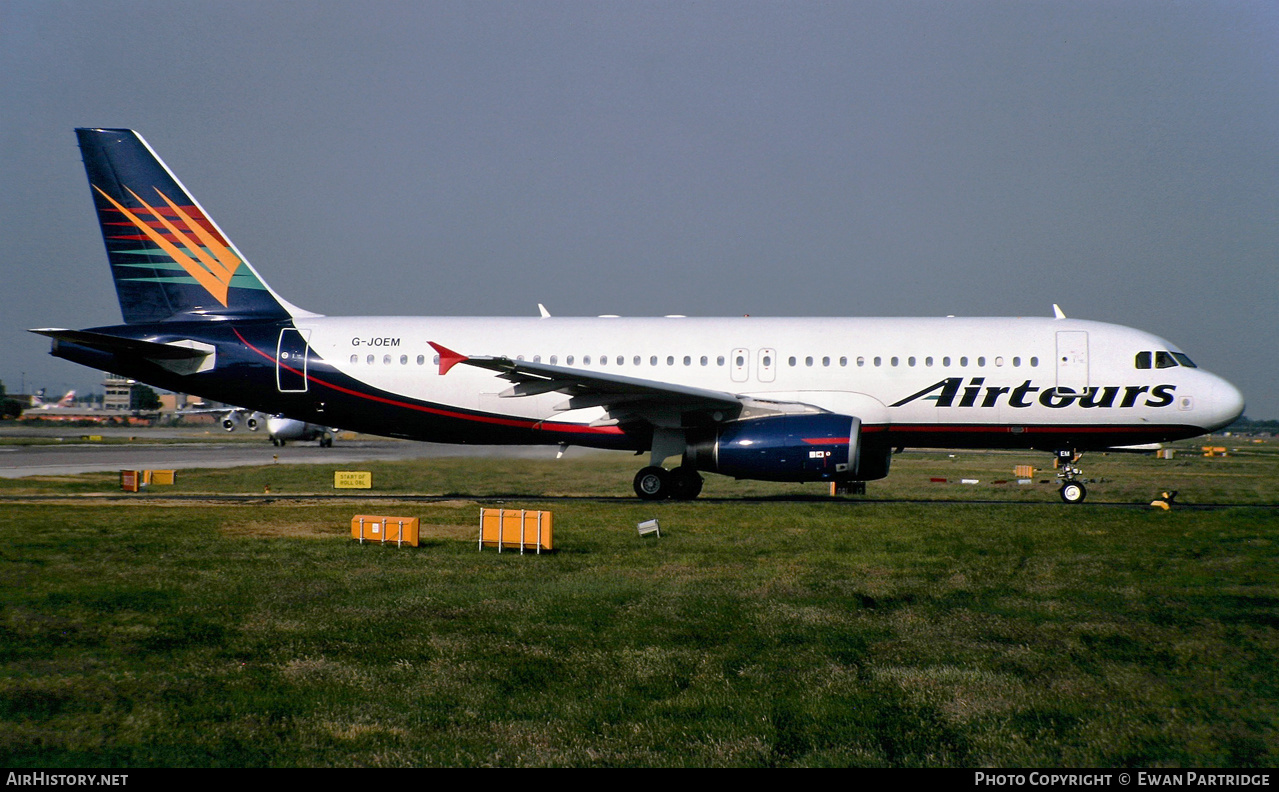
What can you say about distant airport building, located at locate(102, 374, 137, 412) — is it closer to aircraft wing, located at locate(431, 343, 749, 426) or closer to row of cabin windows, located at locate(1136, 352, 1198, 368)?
aircraft wing, located at locate(431, 343, 749, 426)

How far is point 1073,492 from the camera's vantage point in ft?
66.7

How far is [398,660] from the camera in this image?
23.5 ft

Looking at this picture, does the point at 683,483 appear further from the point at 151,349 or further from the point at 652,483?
the point at 151,349

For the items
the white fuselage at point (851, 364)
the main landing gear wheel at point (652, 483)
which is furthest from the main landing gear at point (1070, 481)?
the main landing gear wheel at point (652, 483)

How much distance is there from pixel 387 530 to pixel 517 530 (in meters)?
1.93

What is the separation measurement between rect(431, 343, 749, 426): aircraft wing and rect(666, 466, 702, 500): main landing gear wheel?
3.92ft

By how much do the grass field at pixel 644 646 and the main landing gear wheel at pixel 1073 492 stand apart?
4.54m

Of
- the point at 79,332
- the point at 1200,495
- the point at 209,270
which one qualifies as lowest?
the point at 1200,495

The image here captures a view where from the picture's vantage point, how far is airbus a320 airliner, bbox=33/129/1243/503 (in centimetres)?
1923

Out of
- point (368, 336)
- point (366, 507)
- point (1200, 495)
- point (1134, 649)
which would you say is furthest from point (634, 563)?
point (1200, 495)

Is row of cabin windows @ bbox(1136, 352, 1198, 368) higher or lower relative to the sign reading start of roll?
higher

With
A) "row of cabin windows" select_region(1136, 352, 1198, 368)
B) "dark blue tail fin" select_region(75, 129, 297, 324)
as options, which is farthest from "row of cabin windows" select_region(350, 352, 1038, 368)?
"dark blue tail fin" select_region(75, 129, 297, 324)
